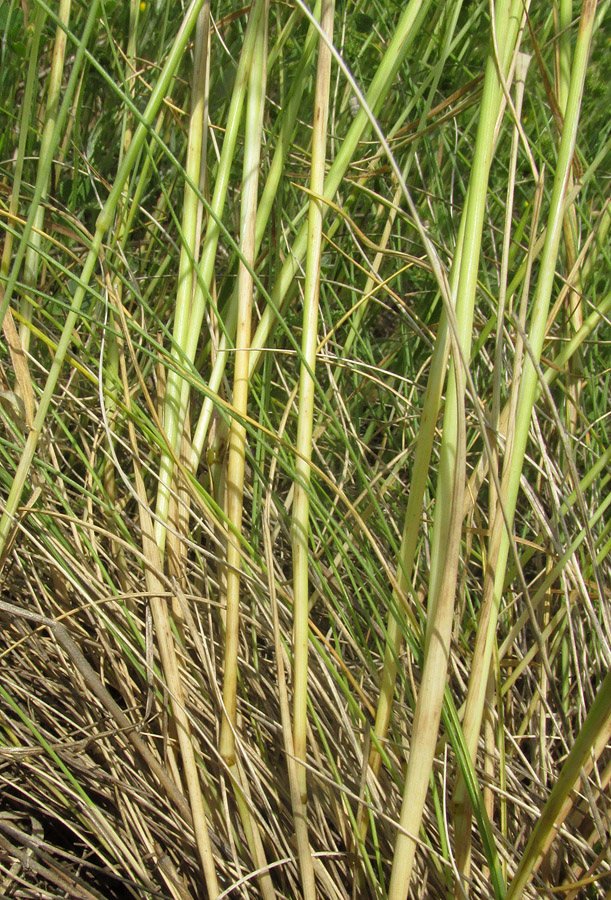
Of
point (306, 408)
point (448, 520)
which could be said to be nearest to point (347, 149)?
point (306, 408)

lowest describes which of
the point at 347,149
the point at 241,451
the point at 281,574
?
the point at 281,574

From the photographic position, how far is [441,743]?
1.74ft

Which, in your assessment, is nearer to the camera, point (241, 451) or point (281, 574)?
point (241, 451)

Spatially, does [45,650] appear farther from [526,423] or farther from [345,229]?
[345,229]

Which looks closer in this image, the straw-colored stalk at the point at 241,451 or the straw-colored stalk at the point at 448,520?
the straw-colored stalk at the point at 448,520

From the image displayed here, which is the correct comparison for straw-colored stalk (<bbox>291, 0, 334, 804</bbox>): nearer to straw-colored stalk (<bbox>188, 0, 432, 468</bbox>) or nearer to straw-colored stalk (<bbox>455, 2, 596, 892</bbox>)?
straw-colored stalk (<bbox>188, 0, 432, 468</bbox>)

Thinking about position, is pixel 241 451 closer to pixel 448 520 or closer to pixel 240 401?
pixel 240 401

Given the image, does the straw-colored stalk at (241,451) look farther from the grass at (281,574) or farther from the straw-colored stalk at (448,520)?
the straw-colored stalk at (448,520)

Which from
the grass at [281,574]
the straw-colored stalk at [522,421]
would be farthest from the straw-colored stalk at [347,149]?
the straw-colored stalk at [522,421]

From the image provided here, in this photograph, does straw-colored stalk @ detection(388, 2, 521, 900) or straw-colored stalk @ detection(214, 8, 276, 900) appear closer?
straw-colored stalk @ detection(388, 2, 521, 900)

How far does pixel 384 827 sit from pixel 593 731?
258 millimetres

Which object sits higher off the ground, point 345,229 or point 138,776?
point 345,229

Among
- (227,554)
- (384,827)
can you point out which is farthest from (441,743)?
(227,554)

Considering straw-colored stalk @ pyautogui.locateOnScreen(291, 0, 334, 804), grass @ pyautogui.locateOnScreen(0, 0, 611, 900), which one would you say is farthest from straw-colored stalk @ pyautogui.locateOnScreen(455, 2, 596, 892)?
straw-colored stalk @ pyautogui.locateOnScreen(291, 0, 334, 804)
